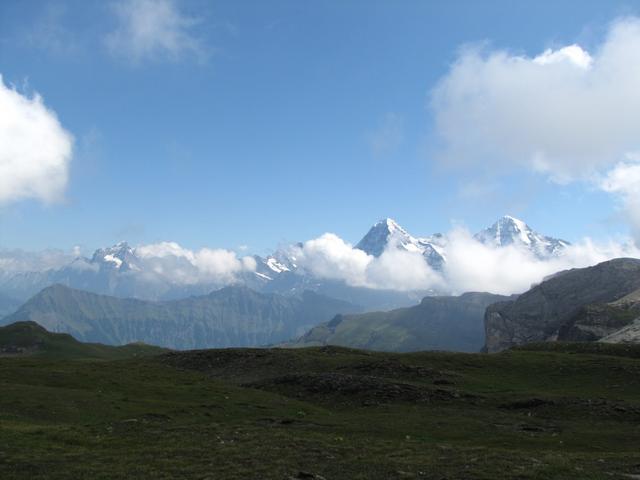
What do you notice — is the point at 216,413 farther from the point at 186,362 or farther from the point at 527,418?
the point at 186,362

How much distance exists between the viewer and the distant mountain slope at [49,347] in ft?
480

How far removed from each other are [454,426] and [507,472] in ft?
57.0

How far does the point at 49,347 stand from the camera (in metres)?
161

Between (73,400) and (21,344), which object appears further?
(21,344)

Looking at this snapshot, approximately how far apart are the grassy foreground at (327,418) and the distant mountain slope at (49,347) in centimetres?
6846

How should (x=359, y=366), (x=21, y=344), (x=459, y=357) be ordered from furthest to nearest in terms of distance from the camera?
(x=21, y=344) → (x=459, y=357) → (x=359, y=366)

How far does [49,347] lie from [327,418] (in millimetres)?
139366

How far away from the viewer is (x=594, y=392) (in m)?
60.6

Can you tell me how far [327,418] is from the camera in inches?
1892

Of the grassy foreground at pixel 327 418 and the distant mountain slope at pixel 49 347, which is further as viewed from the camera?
the distant mountain slope at pixel 49 347

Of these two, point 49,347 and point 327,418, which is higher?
point 49,347

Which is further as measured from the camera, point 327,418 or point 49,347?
point 49,347

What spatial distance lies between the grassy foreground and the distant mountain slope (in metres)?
68.5

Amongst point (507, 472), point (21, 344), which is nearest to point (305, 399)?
point (507, 472)
